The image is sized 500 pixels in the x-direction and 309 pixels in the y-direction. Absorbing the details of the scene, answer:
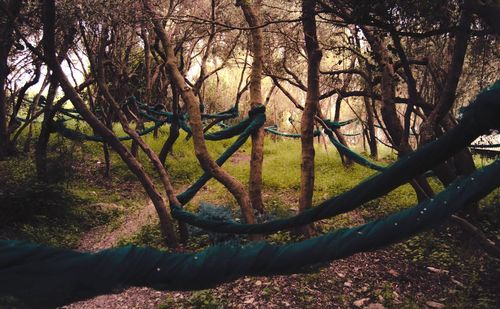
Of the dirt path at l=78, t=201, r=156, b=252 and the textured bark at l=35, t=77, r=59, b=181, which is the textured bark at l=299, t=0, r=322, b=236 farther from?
the textured bark at l=35, t=77, r=59, b=181

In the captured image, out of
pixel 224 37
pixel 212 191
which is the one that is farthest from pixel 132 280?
pixel 224 37

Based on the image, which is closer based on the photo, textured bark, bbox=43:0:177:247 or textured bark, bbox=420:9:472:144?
textured bark, bbox=420:9:472:144

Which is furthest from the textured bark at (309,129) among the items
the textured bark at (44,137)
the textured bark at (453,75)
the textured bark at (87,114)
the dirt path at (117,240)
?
the textured bark at (44,137)

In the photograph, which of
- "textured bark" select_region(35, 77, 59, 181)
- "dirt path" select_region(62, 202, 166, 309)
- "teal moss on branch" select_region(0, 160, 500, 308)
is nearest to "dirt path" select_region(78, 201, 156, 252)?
"dirt path" select_region(62, 202, 166, 309)

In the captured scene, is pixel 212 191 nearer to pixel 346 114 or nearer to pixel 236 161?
pixel 236 161

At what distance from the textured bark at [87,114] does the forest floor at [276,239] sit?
0.30 m

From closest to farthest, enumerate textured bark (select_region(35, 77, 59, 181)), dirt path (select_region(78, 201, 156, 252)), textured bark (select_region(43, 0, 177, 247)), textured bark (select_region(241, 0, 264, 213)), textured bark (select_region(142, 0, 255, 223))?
1. textured bark (select_region(142, 0, 255, 223))
2. textured bark (select_region(43, 0, 177, 247))
3. textured bark (select_region(241, 0, 264, 213))
4. dirt path (select_region(78, 201, 156, 252))
5. textured bark (select_region(35, 77, 59, 181))

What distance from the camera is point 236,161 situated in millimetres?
9102

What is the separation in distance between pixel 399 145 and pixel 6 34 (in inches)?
167

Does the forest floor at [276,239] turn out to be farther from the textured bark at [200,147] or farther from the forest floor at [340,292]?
the textured bark at [200,147]

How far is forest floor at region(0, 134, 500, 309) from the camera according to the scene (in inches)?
115

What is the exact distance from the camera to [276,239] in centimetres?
402

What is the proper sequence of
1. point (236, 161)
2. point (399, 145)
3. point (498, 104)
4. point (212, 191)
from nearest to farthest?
point (498, 104) → point (399, 145) → point (212, 191) → point (236, 161)

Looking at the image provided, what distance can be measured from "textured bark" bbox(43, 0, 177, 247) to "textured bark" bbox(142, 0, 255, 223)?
31.5 inches
